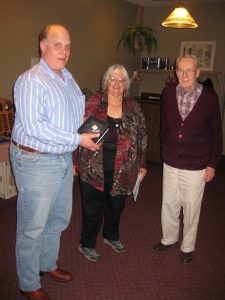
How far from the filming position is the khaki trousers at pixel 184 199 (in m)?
2.03

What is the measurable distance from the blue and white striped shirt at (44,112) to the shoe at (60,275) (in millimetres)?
929

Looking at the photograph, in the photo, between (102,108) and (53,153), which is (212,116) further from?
(53,153)

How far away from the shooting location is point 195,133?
196 cm

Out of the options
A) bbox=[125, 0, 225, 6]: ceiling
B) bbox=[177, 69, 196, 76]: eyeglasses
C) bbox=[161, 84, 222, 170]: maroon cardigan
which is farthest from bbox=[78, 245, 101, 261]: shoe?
bbox=[125, 0, 225, 6]: ceiling

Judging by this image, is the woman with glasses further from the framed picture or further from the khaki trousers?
the framed picture

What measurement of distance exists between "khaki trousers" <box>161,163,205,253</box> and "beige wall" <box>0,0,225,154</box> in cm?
217

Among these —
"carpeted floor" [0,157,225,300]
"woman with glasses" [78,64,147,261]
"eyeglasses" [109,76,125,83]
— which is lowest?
"carpeted floor" [0,157,225,300]

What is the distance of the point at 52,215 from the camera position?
5.74ft

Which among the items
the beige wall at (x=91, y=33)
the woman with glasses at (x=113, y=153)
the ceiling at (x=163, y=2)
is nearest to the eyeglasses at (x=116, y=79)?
the woman with glasses at (x=113, y=153)

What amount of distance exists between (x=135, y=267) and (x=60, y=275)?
1.82 feet

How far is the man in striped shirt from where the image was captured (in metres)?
1.39

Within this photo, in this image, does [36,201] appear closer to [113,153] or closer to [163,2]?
[113,153]

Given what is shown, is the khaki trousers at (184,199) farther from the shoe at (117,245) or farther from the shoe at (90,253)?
the shoe at (90,253)

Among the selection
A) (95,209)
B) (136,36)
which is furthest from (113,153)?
(136,36)
